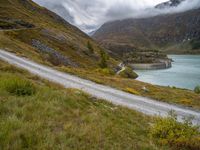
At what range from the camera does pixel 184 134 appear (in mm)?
9844

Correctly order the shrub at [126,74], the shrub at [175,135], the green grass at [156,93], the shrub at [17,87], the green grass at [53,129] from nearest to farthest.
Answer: the green grass at [53,129] → the shrub at [175,135] → the shrub at [17,87] → the green grass at [156,93] → the shrub at [126,74]

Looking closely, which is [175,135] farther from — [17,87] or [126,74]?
[126,74]

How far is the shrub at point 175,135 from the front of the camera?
9.09 metres

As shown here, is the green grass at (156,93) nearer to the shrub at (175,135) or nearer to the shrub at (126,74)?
the shrub at (175,135)

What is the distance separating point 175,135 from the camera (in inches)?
388

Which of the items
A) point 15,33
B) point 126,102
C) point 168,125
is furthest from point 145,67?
point 168,125

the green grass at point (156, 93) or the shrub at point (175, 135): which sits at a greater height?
the green grass at point (156, 93)

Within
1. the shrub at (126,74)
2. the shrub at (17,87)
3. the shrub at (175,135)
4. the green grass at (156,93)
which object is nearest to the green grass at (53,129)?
the shrub at (17,87)

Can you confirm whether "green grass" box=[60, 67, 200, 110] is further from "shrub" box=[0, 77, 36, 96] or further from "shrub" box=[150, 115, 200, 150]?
"shrub" box=[0, 77, 36, 96]

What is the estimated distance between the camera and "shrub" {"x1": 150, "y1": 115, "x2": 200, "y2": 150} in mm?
9086

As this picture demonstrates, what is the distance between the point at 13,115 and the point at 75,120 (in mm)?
2179

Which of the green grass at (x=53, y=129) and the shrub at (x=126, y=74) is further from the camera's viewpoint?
the shrub at (x=126, y=74)

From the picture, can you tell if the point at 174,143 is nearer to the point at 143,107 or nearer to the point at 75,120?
the point at 75,120

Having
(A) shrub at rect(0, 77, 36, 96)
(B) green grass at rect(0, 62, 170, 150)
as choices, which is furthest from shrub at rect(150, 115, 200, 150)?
(A) shrub at rect(0, 77, 36, 96)
